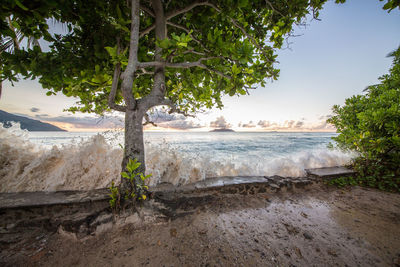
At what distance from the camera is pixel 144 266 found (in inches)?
47.6

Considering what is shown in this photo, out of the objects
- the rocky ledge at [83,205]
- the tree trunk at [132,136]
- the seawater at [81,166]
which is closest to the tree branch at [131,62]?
the tree trunk at [132,136]

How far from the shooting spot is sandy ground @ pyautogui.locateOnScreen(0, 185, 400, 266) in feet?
4.25

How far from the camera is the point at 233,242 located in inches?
59.2

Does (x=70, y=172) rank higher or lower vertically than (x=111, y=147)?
lower

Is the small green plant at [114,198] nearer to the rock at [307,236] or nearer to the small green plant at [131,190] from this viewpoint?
the small green plant at [131,190]

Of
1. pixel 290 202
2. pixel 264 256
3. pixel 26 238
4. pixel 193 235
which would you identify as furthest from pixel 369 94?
pixel 26 238

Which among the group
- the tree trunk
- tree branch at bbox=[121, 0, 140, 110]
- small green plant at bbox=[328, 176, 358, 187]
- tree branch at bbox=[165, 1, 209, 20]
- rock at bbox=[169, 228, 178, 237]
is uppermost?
tree branch at bbox=[165, 1, 209, 20]

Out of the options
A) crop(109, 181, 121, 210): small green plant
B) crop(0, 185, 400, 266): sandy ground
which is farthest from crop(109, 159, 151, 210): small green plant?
crop(0, 185, 400, 266): sandy ground

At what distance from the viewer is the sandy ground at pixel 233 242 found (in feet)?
4.25

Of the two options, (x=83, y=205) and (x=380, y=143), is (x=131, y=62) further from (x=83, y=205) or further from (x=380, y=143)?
(x=380, y=143)

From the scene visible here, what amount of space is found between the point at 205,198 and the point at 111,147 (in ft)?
9.13

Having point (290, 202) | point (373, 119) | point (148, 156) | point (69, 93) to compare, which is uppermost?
point (69, 93)

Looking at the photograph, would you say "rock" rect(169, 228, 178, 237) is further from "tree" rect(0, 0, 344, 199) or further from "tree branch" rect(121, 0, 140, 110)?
"tree branch" rect(121, 0, 140, 110)

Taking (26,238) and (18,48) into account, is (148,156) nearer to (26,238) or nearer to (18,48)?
(26,238)
